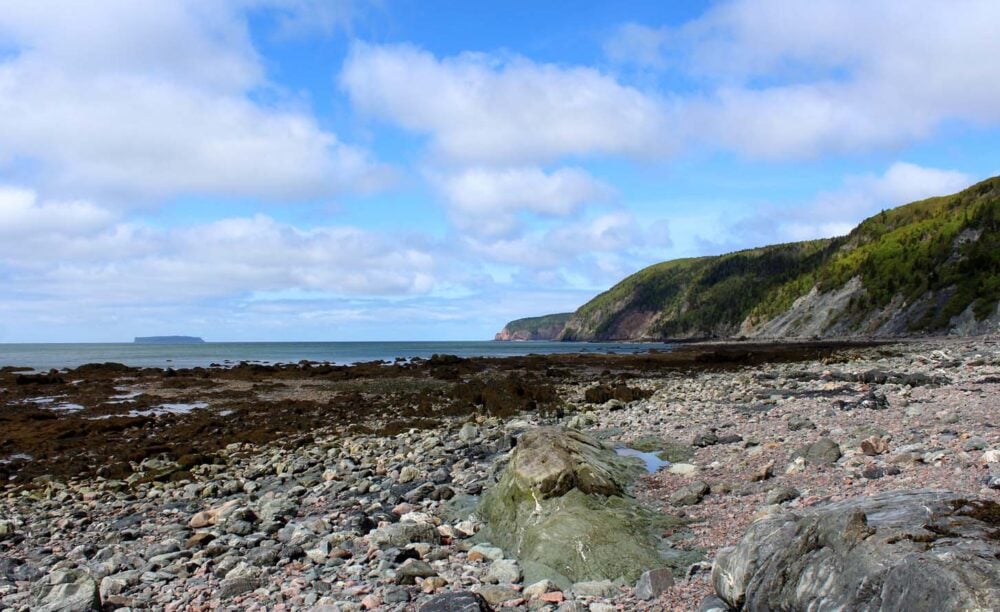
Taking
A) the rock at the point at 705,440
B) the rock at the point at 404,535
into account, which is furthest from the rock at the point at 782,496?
the rock at the point at 705,440

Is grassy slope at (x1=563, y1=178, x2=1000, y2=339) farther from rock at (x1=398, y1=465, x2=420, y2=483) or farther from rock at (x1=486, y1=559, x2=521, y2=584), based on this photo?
rock at (x1=486, y1=559, x2=521, y2=584)

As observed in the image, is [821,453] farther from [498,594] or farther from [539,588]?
[498,594]

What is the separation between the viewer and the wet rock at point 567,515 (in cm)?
818

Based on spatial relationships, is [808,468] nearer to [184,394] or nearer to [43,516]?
[43,516]

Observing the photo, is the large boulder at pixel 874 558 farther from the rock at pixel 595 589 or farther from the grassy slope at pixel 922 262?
the grassy slope at pixel 922 262

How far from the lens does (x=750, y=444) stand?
45.7 ft

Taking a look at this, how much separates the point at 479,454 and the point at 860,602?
12.5 meters

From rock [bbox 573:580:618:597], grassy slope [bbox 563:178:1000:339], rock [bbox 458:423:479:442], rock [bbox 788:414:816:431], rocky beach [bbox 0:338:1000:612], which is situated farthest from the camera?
grassy slope [bbox 563:178:1000:339]

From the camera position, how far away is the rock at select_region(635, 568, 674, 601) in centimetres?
700

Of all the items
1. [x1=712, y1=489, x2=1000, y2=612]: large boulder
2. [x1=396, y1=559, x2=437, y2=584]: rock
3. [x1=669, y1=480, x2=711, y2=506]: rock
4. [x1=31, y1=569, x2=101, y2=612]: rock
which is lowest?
[x1=31, y1=569, x2=101, y2=612]: rock

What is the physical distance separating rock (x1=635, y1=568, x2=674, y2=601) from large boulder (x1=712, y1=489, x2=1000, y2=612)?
3.96ft

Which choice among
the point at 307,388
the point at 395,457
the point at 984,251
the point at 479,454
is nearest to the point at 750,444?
the point at 479,454

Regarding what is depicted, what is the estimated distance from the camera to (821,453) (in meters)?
11.3

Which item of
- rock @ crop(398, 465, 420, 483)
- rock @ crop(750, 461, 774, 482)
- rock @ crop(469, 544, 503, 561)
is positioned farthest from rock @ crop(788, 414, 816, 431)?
rock @ crop(469, 544, 503, 561)
